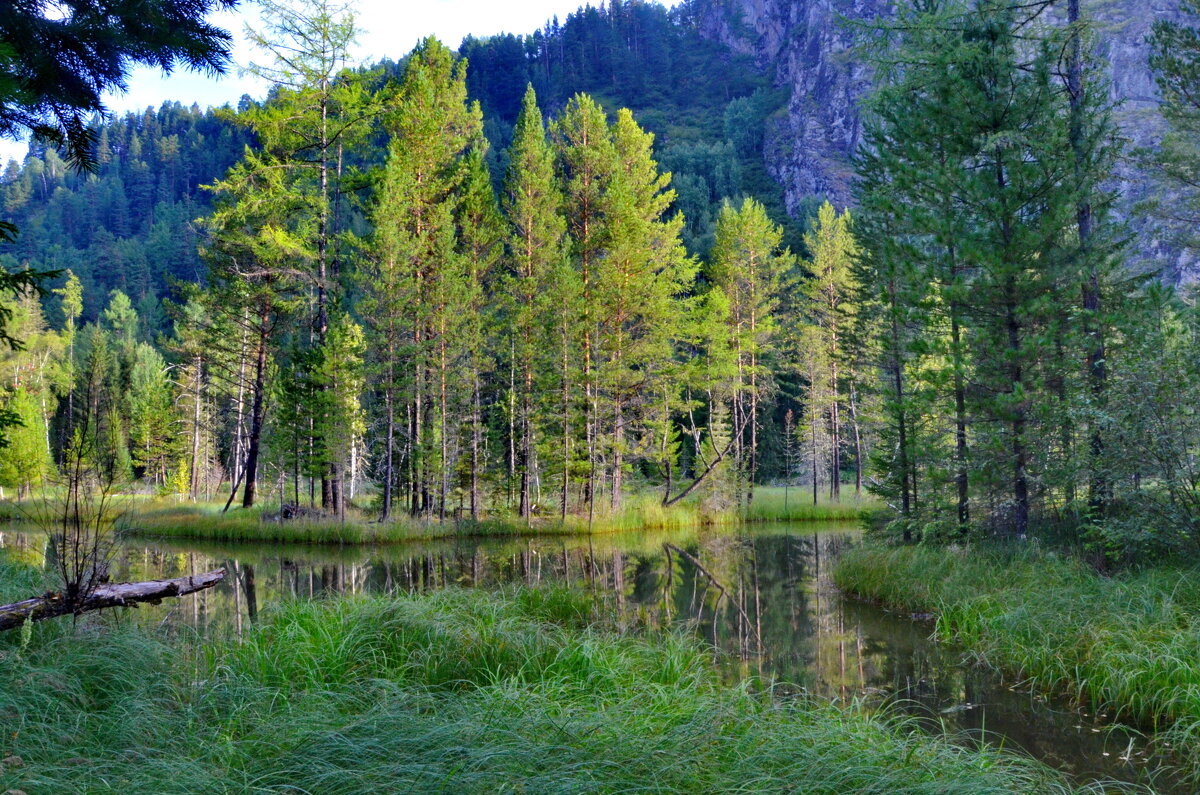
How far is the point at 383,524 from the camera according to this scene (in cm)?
2275

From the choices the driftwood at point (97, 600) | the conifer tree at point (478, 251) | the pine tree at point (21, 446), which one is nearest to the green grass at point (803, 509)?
the conifer tree at point (478, 251)


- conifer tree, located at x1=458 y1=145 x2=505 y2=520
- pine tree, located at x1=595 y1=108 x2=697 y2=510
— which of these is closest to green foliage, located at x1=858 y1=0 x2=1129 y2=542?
pine tree, located at x1=595 y1=108 x2=697 y2=510

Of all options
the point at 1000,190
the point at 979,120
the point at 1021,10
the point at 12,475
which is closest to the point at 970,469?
the point at 1000,190

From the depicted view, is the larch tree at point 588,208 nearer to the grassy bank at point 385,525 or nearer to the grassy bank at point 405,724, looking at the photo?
the grassy bank at point 385,525

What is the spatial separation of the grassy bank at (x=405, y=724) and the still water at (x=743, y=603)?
1.09 m

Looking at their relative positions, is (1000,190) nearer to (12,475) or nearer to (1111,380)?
(1111,380)

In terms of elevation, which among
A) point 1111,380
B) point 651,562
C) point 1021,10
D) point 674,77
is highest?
point 674,77

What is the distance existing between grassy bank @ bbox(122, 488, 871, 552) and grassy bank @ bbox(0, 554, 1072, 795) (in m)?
15.5

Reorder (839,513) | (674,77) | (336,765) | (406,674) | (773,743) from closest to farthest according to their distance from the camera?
(336,765), (773,743), (406,674), (839,513), (674,77)

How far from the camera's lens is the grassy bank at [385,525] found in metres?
22.0

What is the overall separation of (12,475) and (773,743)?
3978 cm

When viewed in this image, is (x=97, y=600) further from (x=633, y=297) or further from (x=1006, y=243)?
(x=633, y=297)

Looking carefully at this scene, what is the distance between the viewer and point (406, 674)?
6047 millimetres

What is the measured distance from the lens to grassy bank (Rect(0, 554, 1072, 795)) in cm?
364
